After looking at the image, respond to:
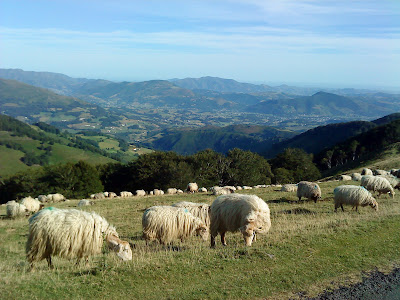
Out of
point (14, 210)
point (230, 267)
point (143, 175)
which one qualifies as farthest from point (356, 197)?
point (143, 175)

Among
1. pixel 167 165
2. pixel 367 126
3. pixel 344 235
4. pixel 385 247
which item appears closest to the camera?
pixel 385 247

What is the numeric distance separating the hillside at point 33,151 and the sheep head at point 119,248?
142 meters

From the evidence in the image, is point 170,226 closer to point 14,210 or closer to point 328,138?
point 14,210

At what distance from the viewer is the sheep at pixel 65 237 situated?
31.8ft

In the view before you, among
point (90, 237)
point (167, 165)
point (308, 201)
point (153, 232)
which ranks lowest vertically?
point (167, 165)

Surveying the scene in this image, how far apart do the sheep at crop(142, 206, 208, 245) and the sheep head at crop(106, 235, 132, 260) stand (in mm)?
2186

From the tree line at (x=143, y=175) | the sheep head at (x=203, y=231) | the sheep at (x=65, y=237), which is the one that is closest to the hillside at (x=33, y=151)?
the tree line at (x=143, y=175)

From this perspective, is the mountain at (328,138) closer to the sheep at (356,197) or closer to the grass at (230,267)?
the sheep at (356,197)

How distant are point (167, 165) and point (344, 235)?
145 ft

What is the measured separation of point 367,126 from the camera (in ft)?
605

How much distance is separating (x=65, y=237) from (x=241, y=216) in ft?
21.1

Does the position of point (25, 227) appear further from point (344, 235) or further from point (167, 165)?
point (167, 165)

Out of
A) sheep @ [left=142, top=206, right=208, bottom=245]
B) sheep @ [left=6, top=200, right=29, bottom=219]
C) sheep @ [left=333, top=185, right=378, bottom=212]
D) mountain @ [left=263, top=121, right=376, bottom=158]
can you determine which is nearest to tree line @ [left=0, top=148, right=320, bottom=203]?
sheep @ [left=6, top=200, right=29, bottom=219]

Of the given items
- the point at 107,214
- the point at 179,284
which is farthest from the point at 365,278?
the point at 107,214
